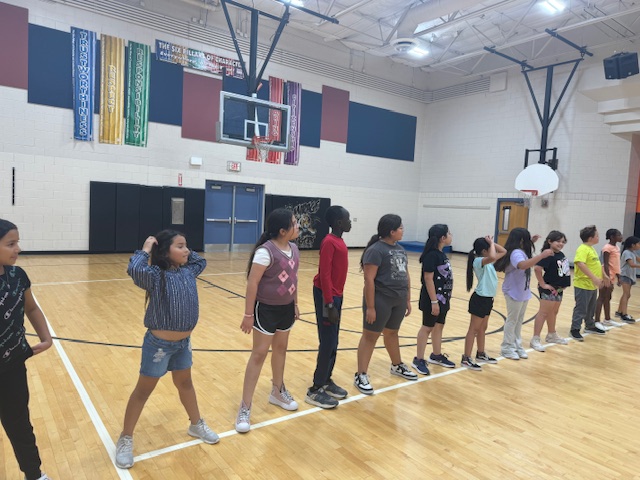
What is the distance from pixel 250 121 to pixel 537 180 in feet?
28.2

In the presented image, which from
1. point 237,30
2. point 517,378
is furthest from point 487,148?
point 517,378

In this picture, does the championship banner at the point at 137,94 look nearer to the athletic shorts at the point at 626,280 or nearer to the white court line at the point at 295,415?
the white court line at the point at 295,415

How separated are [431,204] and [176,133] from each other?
9.88 meters

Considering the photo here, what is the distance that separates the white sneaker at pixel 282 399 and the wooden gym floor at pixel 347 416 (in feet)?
0.15

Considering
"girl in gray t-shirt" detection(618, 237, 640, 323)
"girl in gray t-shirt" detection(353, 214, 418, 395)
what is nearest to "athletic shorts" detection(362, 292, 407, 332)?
"girl in gray t-shirt" detection(353, 214, 418, 395)

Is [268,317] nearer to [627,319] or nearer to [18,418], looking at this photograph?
[18,418]

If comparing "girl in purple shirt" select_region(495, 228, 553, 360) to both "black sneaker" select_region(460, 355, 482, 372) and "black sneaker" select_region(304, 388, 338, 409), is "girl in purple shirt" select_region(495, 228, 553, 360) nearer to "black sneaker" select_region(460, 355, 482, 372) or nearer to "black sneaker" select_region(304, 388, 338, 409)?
"black sneaker" select_region(460, 355, 482, 372)

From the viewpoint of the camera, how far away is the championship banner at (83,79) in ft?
34.1

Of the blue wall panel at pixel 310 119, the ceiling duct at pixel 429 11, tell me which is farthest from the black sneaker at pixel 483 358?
the blue wall panel at pixel 310 119

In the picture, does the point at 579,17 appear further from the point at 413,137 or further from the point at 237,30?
the point at 237,30

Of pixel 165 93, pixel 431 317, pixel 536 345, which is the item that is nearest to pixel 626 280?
pixel 536 345

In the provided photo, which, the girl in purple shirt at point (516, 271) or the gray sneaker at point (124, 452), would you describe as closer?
the gray sneaker at point (124, 452)

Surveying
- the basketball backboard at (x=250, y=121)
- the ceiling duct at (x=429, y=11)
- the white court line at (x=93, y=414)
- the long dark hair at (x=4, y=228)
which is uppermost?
the ceiling duct at (x=429, y=11)

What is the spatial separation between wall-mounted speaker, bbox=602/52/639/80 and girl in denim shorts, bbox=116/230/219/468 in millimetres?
11929
